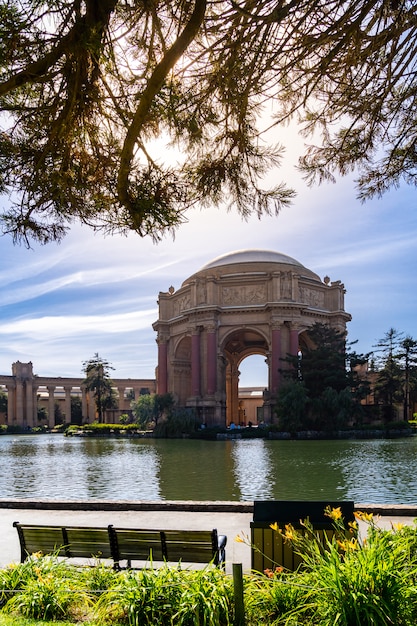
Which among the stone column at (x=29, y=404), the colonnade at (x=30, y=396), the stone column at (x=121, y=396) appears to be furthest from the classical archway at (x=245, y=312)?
the stone column at (x=121, y=396)

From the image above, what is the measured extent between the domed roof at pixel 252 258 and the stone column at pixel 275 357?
296 inches

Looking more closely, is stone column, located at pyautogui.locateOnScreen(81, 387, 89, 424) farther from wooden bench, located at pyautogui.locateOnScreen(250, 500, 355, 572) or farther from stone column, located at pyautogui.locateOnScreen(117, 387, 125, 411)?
wooden bench, located at pyautogui.locateOnScreen(250, 500, 355, 572)

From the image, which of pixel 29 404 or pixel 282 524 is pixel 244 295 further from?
pixel 282 524

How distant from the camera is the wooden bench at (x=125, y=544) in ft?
16.1

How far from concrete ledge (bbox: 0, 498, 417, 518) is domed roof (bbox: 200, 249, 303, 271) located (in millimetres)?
44417

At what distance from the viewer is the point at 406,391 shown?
48562mm

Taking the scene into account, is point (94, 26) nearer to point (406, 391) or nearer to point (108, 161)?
point (108, 161)

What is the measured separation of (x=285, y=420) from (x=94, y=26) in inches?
1406

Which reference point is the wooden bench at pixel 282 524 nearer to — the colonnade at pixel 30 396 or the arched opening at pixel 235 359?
the arched opening at pixel 235 359

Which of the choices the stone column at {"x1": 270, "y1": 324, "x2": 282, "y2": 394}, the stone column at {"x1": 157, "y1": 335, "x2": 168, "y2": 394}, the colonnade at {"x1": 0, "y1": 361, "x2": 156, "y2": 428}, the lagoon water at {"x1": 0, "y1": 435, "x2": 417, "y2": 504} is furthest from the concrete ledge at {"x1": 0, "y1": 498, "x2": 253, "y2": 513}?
the colonnade at {"x1": 0, "y1": 361, "x2": 156, "y2": 428}

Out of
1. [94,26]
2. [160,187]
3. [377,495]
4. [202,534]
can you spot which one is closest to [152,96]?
[94,26]

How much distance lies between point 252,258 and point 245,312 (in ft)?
19.9

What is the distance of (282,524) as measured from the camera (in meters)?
4.82

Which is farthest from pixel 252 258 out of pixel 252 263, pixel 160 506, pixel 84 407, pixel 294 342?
pixel 160 506
